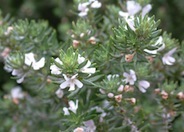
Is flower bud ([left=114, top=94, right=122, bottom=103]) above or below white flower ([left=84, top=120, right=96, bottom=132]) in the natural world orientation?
above

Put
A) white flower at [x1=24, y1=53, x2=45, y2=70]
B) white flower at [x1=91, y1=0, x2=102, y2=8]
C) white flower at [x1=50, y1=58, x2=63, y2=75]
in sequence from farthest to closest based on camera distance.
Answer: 1. white flower at [x1=91, y1=0, x2=102, y2=8]
2. white flower at [x1=24, y1=53, x2=45, y2=70]
3. white flower at [x1=50, y1=58, x2=63, y2=75]

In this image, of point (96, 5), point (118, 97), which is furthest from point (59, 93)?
point (96, 5)

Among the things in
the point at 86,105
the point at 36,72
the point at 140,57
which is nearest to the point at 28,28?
the point at 36,72

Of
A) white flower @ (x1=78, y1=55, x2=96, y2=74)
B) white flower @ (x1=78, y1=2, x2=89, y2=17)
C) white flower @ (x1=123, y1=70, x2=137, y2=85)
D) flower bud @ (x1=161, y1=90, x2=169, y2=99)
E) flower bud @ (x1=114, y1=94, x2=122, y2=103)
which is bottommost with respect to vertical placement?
flower bud @ (x1=161, y1=90, x2=169, y2=99)

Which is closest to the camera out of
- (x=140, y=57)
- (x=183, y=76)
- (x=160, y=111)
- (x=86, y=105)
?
(x=140, y=57)

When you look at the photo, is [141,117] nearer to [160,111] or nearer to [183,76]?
[160,111]

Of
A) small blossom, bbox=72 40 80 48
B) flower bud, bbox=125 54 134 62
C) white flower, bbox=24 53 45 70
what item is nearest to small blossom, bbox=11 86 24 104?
white flower, bbox=24 53 45 70

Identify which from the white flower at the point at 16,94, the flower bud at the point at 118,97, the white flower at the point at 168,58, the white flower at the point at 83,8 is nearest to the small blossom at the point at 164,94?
the white flower at the point at 168,58

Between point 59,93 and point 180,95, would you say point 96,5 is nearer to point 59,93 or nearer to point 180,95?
point 59,93

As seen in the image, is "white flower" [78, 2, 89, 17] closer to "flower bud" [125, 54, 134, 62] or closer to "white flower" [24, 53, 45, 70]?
"white flower" [24, 53, 45, 70]
